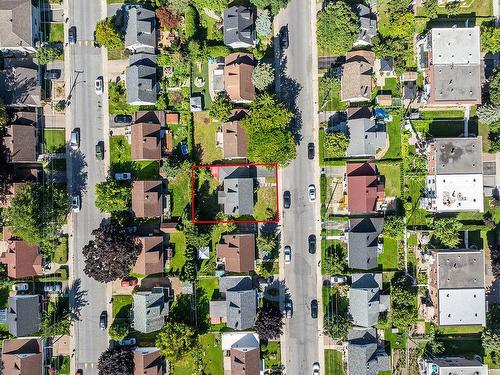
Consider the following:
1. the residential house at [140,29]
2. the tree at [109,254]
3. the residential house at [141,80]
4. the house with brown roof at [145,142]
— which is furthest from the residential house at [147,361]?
the residential house at [140,29]

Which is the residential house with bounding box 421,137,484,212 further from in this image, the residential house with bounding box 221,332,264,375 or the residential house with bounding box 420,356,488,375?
the residential house with bounding box 221,332,264,375

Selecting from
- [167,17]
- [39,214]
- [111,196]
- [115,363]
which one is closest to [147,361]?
[115,363]

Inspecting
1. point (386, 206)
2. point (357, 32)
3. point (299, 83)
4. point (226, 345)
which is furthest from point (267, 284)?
point (357, 32)

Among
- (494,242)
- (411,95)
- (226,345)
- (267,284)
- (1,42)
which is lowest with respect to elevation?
(226,345)

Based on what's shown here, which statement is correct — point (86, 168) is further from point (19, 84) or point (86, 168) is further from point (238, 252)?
point (238, 252)

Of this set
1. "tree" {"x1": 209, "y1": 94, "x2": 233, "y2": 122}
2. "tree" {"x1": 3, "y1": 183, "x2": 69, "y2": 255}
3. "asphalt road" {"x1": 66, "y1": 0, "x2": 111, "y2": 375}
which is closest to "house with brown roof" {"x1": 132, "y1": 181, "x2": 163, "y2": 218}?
"asphalt road" {"x1": 66, "y1": 0, "x2": 111, "y2": 375}

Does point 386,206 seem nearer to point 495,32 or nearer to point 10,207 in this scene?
point 495,32

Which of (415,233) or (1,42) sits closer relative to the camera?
(1,42)
